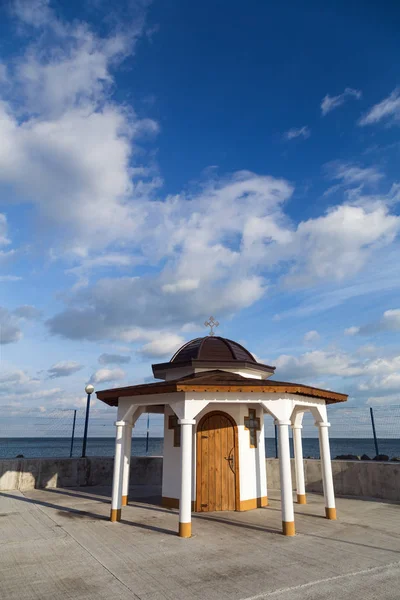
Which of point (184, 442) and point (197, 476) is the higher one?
point (184, 442)

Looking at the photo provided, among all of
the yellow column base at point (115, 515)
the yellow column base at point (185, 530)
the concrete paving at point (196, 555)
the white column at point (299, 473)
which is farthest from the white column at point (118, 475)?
the white column at point (299, 473)

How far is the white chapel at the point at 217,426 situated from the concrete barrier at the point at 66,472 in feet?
15.3

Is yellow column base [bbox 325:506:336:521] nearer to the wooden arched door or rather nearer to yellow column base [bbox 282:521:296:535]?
yellow column base [bbox 282:521:296:535]

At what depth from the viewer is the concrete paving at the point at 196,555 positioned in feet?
17.9

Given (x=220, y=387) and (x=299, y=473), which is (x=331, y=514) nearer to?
(x=299, y=473)

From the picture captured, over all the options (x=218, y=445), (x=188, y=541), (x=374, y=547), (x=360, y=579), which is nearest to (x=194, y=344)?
(x=218, y=445)

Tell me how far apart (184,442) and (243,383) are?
181 centimetres

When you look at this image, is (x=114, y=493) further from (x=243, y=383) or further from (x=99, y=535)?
(x=243, y=383)

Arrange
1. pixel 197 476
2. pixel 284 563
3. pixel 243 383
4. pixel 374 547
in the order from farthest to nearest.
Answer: pixel 197 476, pixel 243 383, pixel 374 547, pixel 284 563

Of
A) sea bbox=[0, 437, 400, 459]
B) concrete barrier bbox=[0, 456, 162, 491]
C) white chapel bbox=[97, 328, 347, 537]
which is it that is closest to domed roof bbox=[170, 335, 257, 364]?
white chapel bbox=[97, 328, 347, 537]

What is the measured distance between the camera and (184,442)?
8.55 m

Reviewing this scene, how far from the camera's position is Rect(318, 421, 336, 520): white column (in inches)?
393

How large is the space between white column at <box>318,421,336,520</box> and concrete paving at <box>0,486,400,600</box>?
295mm

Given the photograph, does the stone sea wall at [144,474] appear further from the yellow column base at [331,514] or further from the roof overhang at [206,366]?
the roof overhang at [206,366]
